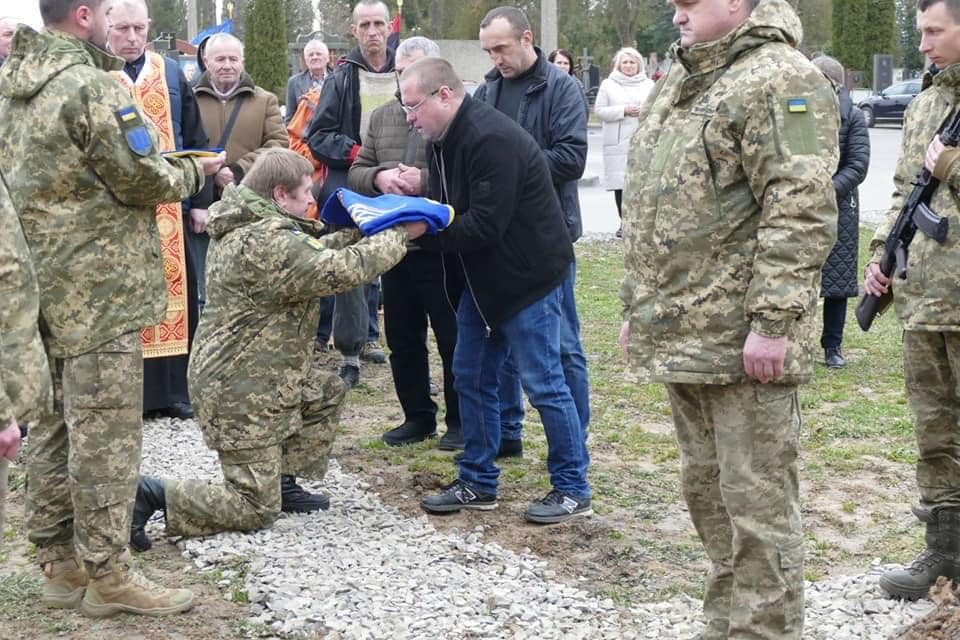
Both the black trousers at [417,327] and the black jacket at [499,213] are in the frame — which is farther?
the black trousers at [417,327]

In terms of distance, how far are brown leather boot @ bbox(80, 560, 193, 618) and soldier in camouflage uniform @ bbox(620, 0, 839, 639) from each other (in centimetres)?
199

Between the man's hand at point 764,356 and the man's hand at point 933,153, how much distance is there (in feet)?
3.96

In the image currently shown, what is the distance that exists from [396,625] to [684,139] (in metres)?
1.99

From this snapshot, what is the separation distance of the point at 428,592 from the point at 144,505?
133 centimetres

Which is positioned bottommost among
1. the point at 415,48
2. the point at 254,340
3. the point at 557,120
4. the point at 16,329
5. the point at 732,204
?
the point at 254,340

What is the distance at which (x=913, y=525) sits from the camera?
5.48 metres

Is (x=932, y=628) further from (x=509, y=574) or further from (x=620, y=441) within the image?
(x=620, y=441)

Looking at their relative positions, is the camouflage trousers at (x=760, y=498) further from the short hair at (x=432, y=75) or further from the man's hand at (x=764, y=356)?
the short hair at (x=432, y=75)

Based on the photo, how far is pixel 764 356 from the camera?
3459 mm

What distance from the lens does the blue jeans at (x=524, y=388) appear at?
17.7 ft

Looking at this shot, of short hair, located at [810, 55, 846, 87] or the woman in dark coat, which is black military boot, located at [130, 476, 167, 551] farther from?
short hair, located at [810, 55, 846, 87]

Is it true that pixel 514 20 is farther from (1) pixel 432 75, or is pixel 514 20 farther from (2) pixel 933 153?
(2) pixel 933 153

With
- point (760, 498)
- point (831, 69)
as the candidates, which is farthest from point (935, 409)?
point (831, 69)

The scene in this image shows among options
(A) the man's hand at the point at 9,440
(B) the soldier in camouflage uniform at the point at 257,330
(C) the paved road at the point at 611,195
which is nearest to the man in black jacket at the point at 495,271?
(B) the soldier in camouflage uniform at the point at 257,330
